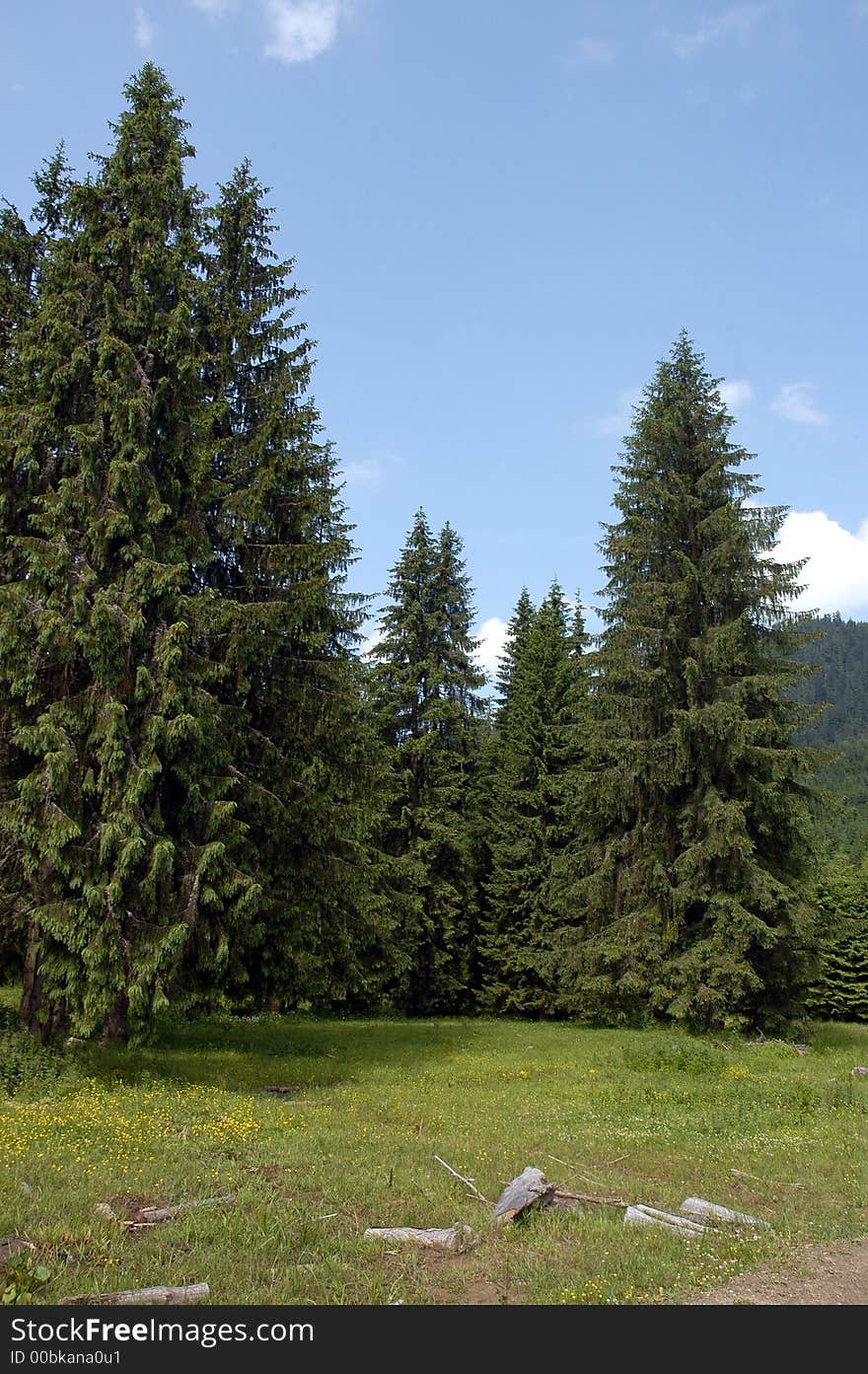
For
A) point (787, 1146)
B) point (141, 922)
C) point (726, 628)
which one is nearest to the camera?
point (787, 1146)

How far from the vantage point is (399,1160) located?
354 inches

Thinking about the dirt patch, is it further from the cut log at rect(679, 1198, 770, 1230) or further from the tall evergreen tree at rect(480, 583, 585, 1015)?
the tall evergreen tree at rect(480, 583, 585, 1015)

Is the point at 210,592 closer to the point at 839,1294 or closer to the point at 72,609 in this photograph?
the point at 72,609

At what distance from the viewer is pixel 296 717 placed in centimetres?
1705

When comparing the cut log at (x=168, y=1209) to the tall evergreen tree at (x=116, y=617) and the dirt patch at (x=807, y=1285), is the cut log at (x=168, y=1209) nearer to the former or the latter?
the dirt patch at (x=807, y=1285)

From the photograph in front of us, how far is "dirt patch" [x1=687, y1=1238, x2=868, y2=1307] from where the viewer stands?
5.48 m

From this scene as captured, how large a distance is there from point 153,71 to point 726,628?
56.2 ft

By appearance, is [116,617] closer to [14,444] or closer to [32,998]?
[14,444]

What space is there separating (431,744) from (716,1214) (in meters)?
23.1

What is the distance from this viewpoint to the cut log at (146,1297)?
5.21 meters

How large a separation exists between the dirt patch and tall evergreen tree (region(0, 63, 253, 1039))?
339 inches

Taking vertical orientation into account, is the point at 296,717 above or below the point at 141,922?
above

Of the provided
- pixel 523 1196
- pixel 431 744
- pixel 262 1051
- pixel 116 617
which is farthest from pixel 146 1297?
pixel 431 744
